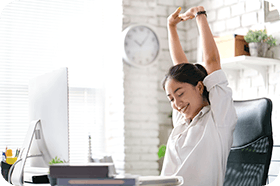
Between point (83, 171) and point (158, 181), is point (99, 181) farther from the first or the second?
point (158, 181)

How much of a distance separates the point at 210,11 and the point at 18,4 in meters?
1.72

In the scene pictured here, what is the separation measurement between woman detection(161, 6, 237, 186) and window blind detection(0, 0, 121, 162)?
1.89 metres

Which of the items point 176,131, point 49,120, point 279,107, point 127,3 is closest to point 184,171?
point 176,131

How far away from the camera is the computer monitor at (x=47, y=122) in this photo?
1.49 meters

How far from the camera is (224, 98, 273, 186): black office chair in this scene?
4.57 ft

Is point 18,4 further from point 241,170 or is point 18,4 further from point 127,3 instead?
point 241,170

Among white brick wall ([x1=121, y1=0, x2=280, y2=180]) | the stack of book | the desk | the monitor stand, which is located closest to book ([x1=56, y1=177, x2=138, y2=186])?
the stack of book

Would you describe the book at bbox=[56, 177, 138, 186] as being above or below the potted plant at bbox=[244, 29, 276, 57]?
below

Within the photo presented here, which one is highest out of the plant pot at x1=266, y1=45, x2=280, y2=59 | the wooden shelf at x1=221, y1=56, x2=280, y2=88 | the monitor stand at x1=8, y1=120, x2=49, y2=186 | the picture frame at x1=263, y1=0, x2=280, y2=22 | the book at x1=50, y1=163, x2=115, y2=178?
the picture frame at x1=263, y1=0, x2=280, y2=22

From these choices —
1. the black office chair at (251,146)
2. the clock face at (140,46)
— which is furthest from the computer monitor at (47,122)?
the clock face at (140,46)

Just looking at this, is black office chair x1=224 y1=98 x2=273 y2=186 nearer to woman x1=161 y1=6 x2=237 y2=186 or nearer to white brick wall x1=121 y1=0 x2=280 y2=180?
woman x1=161 y1=6 x2=237 y2=186

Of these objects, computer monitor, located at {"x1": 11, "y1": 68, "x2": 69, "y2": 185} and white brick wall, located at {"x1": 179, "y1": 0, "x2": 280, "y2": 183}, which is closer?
computer monitor, located at {"x1": 11, "y1": 68, "x2": 69, "y2": 185}

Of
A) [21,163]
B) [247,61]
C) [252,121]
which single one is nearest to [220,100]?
[252,121]

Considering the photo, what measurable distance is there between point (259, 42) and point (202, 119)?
1.37 metres
